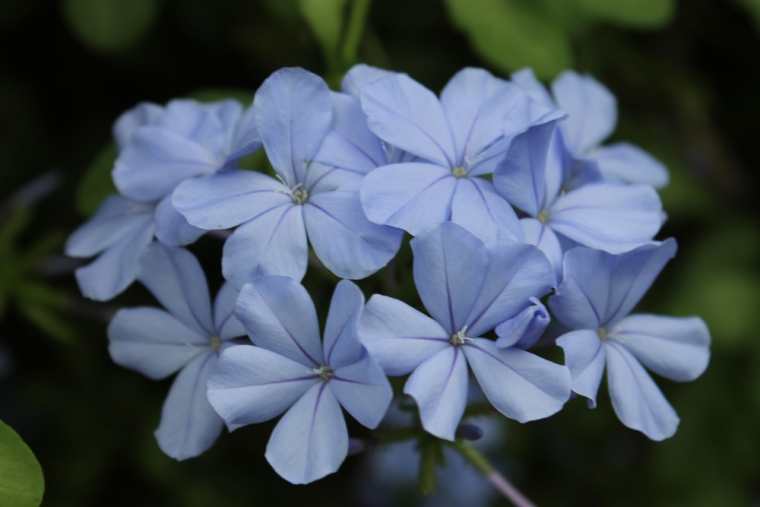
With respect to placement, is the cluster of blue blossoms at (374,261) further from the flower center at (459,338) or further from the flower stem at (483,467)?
the flower stem at (483,467)

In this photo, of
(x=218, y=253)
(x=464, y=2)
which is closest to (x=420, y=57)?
(x=464, y=2)

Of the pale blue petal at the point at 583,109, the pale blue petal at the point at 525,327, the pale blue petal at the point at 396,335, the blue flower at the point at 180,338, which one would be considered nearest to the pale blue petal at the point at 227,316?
the blue flower at the point at 180,338

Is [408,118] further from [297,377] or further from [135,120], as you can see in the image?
[135,120]

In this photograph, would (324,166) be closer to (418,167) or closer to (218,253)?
(418,167)

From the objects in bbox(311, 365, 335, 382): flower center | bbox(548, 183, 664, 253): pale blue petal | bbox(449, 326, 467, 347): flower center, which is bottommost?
bbox(311, 365, 335, 382): flower center

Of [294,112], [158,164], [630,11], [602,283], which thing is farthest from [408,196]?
[630,11]

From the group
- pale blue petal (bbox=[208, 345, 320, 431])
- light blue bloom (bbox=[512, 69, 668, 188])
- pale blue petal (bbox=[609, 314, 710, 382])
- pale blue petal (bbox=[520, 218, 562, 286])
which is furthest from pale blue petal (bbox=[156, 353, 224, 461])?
light blue bloom (bbox=[512, 69, 668, 188])

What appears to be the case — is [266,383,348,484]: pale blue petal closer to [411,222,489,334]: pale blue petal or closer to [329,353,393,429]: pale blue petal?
[329,353,393,429]: pale blue petal
